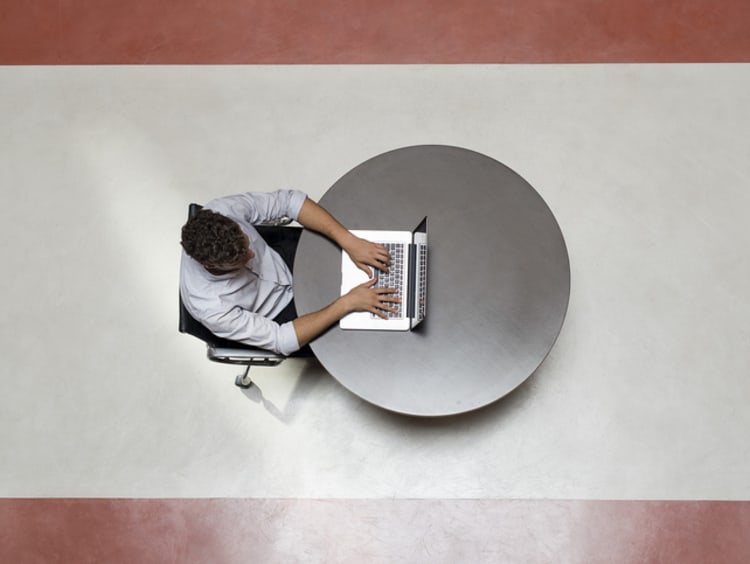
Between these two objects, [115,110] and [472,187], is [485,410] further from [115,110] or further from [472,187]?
[115,110]

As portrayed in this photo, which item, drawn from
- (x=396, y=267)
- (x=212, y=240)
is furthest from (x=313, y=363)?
(x=212, y=240)

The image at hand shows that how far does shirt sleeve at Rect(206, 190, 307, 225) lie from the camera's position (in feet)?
6.61

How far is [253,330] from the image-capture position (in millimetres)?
1948

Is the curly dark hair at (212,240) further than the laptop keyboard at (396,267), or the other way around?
the laptop keyboard at (396,267)

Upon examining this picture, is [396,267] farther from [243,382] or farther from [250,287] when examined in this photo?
[243,382]

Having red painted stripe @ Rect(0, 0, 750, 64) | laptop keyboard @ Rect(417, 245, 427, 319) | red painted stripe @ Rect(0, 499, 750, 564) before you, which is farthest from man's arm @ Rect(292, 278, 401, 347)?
red painted stripe @ Rect(0, 0, 750, 64)

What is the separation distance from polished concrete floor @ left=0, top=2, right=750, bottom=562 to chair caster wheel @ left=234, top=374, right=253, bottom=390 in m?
0.05

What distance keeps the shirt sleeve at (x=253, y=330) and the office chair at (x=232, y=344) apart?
76 mm

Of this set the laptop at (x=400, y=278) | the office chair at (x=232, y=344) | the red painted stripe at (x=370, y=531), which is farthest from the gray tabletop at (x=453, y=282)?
the red painted stripe at (x=370, y=531)

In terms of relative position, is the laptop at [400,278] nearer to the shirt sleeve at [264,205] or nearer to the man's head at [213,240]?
the shirt sleeve at [264,205]

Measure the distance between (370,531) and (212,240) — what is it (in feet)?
4.65

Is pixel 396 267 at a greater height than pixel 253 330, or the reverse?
pixel 396 267

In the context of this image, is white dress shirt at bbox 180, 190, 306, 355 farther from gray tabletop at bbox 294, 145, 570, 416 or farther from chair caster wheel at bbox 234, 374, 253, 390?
chair caster wheel at bbox 234, 374, 253, 390

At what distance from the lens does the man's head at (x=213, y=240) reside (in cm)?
171
